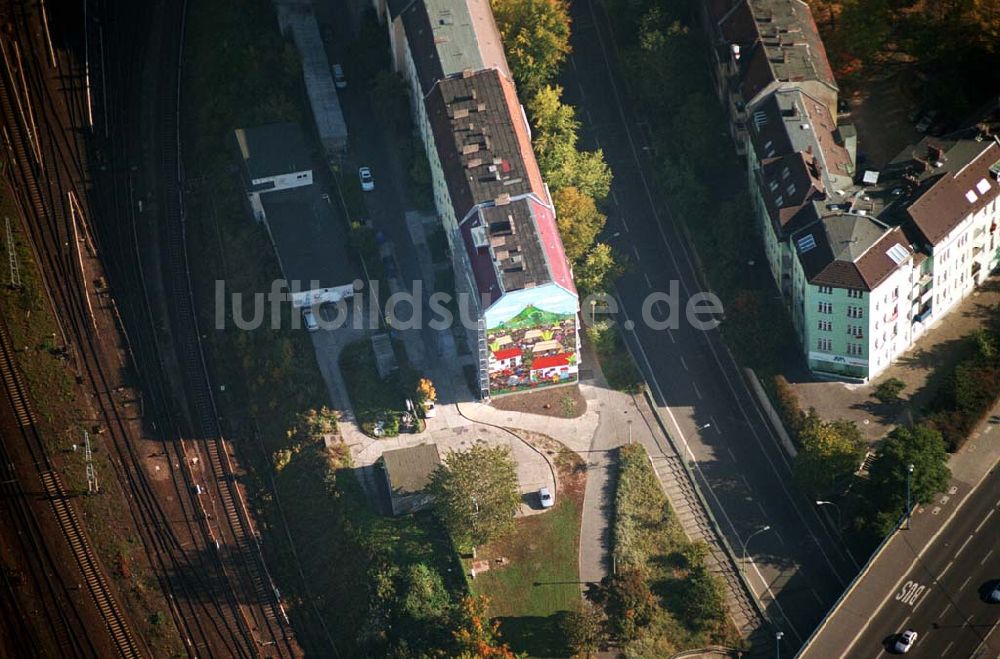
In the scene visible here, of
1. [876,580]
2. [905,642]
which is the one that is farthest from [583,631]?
[905,642]

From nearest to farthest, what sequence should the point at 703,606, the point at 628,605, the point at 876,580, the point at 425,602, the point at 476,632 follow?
the point at 476,632
the point at 628,605
the point at 876,580
the point at 703,606
the point at 425,602

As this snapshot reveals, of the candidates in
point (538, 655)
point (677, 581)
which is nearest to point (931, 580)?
point (677, 581)

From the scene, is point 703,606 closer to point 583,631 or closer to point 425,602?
point 583,631

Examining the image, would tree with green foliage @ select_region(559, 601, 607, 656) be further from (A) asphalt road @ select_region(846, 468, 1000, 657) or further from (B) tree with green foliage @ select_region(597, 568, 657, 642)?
(A) asphalt road @ select_region(846, 468, 1000, 657)

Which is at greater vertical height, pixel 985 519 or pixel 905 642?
pixel 985 519

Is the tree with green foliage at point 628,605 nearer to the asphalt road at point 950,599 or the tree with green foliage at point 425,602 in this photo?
the tree with green foliage at point 425,602

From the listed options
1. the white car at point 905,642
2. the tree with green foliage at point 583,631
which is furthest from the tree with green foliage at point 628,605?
the white car at point 905,642

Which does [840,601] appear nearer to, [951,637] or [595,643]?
[951,637]
